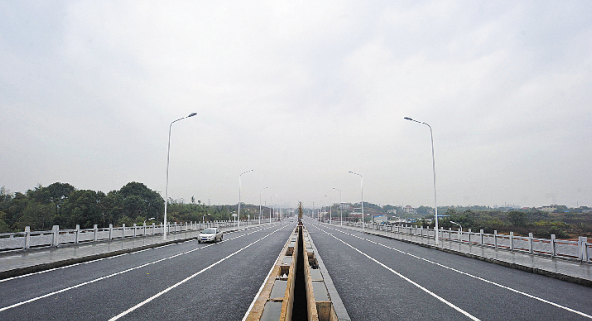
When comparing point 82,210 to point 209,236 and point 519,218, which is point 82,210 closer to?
point 209,236

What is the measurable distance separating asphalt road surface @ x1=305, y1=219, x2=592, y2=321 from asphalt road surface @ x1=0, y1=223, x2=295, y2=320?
3.08 metres

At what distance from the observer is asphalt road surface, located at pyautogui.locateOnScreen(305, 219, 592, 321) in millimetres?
7312

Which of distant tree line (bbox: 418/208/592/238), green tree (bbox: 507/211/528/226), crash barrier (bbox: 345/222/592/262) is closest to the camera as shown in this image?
crash barrier (bbox: 345/222/592/262)

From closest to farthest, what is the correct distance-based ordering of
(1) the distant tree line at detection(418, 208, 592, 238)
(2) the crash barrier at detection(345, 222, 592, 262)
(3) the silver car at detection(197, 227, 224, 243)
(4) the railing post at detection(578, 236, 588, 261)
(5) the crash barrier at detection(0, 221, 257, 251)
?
(4) the railing post at detection(578, 236, 588, 261)
(2) the crash barrier at detection(345, 222, 592, 262)
(5) the crash barrier at detection(0, 221, 257, 251)
(3) the silver car at detection(197, 227, 224, 243)
(1) the distant tree line at detection(418, 208, 592, 238)

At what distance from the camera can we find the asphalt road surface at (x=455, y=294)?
731cm

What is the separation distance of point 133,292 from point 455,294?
8933 millimetres

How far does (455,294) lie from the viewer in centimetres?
920

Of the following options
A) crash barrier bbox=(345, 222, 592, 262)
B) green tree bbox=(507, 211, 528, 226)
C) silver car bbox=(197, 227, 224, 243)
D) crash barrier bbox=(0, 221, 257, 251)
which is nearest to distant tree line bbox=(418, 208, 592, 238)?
green tree bbox=(507, 211, 528, 226)

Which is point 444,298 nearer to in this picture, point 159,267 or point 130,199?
point 159,267

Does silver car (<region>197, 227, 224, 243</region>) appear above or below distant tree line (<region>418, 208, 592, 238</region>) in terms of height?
above

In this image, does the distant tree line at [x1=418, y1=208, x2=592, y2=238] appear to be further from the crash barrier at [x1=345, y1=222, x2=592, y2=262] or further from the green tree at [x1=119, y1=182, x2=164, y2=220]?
the green tree at [x1=119, y1=182, x2=164, y2=220]

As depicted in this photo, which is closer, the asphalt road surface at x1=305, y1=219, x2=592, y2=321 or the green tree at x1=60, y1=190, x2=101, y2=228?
the asphalt road surface at x1=305, y1=219, x2=592, y2=321

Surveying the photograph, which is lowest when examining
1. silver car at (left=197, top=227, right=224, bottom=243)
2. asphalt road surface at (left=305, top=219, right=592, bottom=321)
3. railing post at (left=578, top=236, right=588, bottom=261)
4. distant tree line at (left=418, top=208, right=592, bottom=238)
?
distant tree line at (left=418, top=208, right=592, bottom=238)

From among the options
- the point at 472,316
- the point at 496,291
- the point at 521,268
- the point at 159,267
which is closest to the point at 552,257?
the point at 521,268
